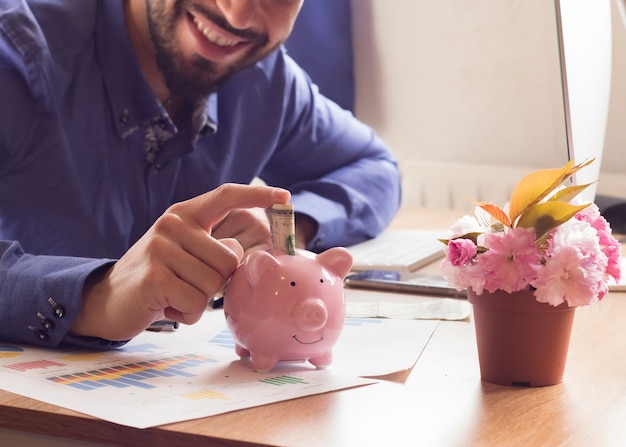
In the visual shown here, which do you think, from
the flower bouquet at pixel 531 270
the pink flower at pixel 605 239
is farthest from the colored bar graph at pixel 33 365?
the pink flower at pixel 605 239

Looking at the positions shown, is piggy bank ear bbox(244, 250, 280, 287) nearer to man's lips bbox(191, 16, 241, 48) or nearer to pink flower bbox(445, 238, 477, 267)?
pink flower bbox(445, 238, 477, 267)

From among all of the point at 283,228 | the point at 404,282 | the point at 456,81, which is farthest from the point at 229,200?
the point at 456,81

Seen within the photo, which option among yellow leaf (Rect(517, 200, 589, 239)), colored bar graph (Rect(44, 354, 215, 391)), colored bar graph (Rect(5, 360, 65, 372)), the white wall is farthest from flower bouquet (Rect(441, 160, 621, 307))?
the white wall

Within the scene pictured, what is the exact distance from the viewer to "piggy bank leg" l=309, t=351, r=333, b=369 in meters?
0.78

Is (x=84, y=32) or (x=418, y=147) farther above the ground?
(x=84, y=32)

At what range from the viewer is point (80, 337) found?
2.77ft

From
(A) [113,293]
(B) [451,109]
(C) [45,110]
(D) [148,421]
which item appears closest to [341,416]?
(D) [148,421]

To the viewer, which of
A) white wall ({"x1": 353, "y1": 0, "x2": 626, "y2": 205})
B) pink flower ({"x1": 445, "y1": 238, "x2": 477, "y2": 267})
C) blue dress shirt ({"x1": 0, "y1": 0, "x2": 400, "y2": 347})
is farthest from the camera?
white wall ({"x1": 353, "y1": 0, "x2": 626, "y2": 205})

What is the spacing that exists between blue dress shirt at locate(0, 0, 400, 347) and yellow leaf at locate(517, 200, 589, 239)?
394mm

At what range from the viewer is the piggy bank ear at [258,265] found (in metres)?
0.76

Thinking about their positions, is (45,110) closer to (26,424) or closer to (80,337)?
(80,337)

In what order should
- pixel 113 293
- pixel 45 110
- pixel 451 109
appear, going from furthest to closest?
pixel 451 109 → pixel 45 110 → pixel 113 293

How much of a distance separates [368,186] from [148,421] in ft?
3.48

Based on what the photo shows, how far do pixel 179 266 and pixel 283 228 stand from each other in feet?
0.31
